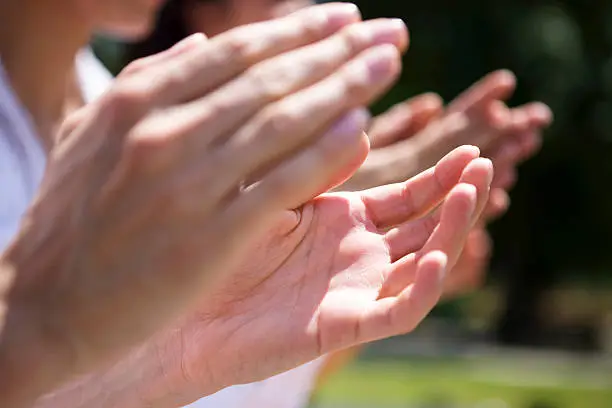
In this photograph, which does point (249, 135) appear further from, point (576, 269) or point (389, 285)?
point (576, 269)

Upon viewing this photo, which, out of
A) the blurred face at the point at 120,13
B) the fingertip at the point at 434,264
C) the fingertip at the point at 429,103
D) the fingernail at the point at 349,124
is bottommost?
the fingertip at the point at 429,103

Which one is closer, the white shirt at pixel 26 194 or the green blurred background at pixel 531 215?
the white shirt at pixel 26 194

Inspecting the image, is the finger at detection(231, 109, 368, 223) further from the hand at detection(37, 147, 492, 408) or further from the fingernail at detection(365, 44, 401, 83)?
the hand at detection(37, 147, 492, 408)

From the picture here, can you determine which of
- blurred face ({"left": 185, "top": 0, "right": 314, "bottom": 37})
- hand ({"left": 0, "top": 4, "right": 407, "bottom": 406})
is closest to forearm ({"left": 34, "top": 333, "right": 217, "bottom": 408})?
hand ({"left": 0, "top": 4, "right": 407, "bottom": 406})

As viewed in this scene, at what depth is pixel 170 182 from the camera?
77cm

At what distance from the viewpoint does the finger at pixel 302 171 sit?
798 millimetres

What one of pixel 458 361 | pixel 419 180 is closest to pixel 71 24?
pixel 419 180

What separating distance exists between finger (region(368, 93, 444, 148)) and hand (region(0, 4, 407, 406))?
1252 millimetres

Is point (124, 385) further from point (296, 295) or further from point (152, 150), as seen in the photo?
point (152, 150)

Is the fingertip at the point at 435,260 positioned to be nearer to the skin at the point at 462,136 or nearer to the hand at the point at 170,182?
the hand at the point at 170,182

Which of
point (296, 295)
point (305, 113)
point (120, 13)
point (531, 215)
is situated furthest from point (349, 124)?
point (531, 215)

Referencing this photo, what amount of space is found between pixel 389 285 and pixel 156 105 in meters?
0.38

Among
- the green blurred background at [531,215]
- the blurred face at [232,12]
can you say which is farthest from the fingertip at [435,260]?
the green blurred background at [531,215]

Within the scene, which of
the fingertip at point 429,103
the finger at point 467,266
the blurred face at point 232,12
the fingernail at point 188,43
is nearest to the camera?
the fingernail at point 188,43
